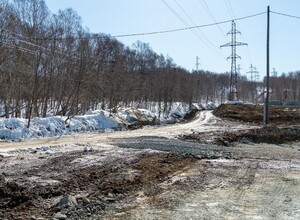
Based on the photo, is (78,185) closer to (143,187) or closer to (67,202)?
(143,187)

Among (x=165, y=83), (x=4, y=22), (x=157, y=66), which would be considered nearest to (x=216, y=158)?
(x=4, y=22)

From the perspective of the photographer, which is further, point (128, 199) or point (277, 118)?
point (277, 118)

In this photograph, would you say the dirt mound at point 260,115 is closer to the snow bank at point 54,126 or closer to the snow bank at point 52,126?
the snow bank at point 54,126

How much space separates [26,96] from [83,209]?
3175cm

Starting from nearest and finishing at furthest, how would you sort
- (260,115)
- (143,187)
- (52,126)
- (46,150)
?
1. (143,187)
2. (46,150)
3. (52,126)
4. (260,115)

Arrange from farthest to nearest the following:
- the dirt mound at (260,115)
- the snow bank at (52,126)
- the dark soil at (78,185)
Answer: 1. the dirt mound at (260,115)
2. the snow bank at (52,126)
3. the dark soil at (78,185)

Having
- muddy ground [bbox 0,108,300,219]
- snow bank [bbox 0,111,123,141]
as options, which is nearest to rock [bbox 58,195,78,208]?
muddy ground [bbox 0,108,300,219]

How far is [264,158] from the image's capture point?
1669 centimetres

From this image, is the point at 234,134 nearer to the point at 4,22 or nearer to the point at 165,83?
the point at 4,22

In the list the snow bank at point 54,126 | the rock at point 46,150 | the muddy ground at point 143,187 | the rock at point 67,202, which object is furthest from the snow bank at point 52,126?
the rock at point 67,202

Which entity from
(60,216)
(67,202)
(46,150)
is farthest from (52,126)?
(60,216)

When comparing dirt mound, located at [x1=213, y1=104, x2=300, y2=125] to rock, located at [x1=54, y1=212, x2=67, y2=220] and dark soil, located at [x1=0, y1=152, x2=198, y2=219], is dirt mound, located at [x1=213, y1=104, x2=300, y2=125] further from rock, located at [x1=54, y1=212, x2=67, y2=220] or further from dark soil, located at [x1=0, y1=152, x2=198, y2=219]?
rock, located at [x1=54, y1=212, x2=67, y2=220]

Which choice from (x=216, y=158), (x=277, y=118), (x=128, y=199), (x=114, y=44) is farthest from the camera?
(x=114, y=44)

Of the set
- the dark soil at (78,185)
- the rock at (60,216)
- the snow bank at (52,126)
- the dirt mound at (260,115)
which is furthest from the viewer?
the dirt mound at (260,115)
